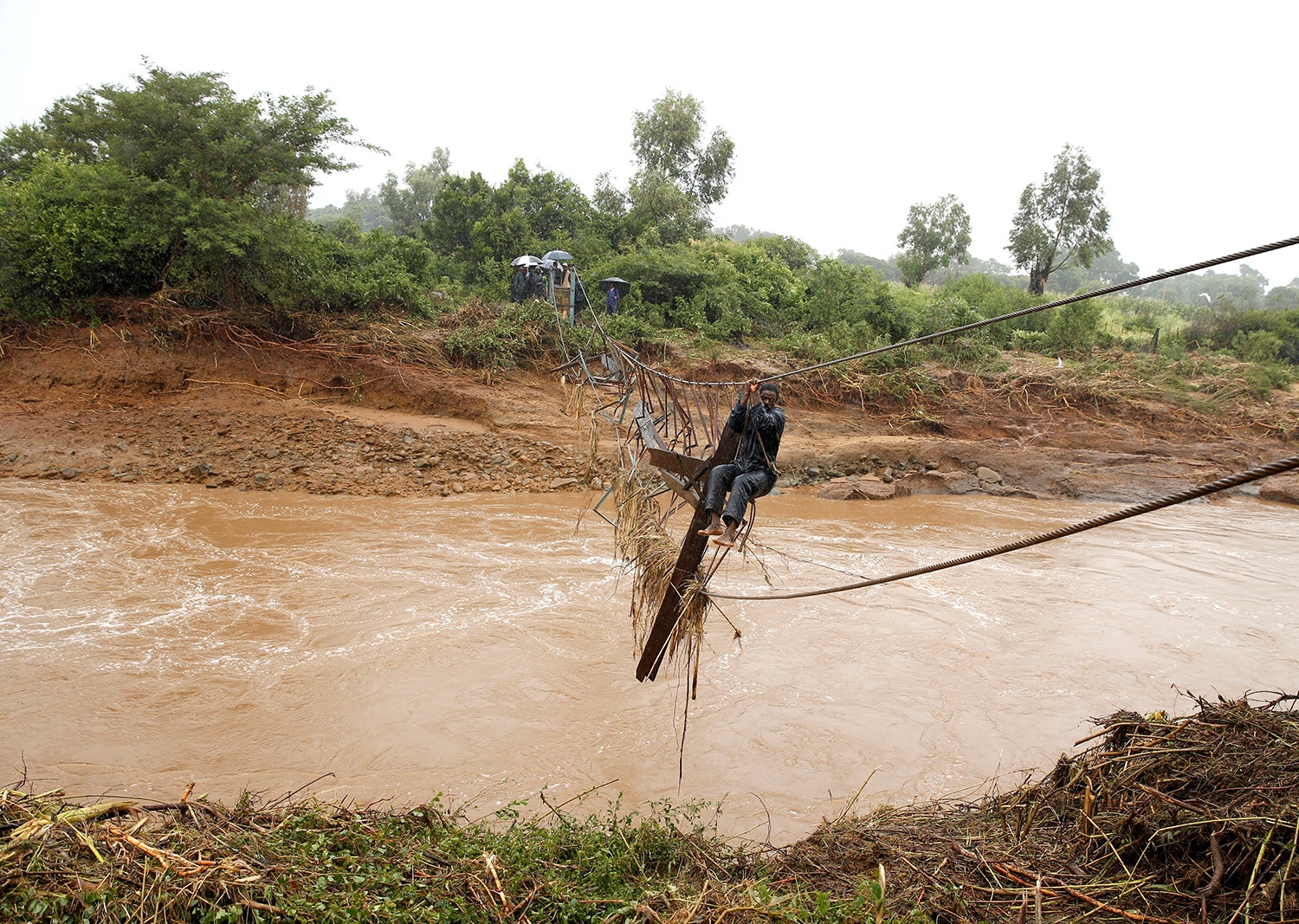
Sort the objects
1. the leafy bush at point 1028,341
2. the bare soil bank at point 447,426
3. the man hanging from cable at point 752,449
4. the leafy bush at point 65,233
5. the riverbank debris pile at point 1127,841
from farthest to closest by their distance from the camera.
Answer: the leafy bush at point 1028,341 < the leafy bush at point 65,233 < the bare soil bank at point 447,426 < the man hanging from cable at point 752,449 < the riverbank debris pile at point 1127,841

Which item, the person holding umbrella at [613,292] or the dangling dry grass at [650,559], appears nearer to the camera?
the dangling dry grass at [650,559]

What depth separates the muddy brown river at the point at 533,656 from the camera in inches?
204

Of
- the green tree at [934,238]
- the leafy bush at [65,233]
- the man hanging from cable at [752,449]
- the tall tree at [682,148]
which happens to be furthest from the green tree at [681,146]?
the man hanging from cable at [752,449]

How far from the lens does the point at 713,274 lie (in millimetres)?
18078

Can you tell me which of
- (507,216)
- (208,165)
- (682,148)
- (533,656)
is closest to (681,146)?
(682,148)

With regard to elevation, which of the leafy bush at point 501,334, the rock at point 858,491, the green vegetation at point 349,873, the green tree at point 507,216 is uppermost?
the green tree at point 507,216

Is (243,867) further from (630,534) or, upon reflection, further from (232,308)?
(232,308)

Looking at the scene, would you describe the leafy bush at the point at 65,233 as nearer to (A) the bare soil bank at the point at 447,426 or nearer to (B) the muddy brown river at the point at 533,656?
(A) the bare soil bank at the point at 447,426

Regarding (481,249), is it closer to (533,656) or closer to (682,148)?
(682,148)

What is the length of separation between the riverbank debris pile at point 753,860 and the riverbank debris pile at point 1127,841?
0.03ft

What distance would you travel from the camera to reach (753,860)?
3.78 meters

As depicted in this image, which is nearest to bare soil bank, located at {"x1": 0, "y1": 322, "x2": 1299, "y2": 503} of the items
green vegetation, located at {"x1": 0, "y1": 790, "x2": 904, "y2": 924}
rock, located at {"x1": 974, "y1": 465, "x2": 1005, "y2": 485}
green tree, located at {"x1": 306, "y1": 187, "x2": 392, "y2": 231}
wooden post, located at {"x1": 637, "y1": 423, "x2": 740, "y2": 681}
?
rock, located at {"x1": 974, "y1": 465, "x2": 1005, "y2": 485}

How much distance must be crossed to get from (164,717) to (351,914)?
3.88 m

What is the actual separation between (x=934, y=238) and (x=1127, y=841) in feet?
87.8
